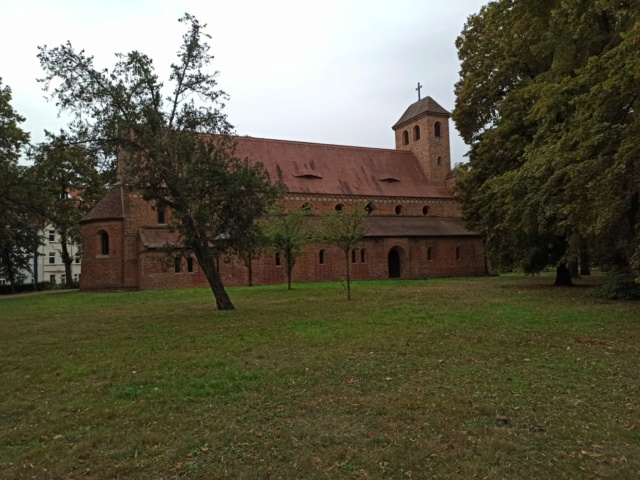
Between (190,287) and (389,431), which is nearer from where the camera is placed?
(389,431)

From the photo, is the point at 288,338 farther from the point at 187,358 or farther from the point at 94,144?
the point at 94,144

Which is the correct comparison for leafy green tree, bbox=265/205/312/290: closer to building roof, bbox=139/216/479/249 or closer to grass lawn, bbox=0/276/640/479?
building roof, bbox=139/216/479/249

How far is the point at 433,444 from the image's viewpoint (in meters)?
4.31

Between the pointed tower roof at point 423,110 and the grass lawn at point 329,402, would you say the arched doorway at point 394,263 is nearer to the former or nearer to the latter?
the pointed tower roof at point 423,110

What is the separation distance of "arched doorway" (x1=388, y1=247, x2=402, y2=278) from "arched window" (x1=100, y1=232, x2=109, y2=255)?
21.2 m

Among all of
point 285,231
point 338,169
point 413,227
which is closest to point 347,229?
point 285,231

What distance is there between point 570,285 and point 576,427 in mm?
21114

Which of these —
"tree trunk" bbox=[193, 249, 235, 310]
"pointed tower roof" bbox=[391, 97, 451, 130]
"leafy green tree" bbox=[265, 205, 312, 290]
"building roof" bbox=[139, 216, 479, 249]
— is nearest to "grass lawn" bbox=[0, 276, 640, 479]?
"tree trunk" bbox=[193, 249, 235, 310]

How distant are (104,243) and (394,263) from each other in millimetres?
22046

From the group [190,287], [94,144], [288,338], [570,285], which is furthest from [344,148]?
[288,338]

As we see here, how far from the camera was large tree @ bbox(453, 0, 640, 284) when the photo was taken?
1027cm

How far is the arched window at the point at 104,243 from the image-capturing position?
32656 mm

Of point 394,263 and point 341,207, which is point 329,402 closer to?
point 341,207

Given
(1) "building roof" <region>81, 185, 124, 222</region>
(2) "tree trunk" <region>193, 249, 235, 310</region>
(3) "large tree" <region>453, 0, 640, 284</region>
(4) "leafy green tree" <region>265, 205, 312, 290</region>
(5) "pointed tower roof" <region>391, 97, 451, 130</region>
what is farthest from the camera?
(5) "pointed tower roof" <region>391, 97, 451, 130</region>
